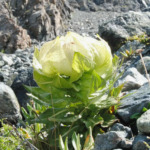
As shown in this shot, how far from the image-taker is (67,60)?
1.73 metres

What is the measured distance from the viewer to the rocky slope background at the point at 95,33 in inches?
72.9

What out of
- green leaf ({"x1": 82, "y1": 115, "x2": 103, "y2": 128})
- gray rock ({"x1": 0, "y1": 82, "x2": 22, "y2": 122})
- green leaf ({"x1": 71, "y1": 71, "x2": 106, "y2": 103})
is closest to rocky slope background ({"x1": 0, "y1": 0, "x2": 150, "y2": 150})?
gray rock ({"x1": 0, "y1": 82, "x2": 22, "y2": 122})

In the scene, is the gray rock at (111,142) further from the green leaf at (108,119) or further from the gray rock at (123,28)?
the gray rock at (123,28)

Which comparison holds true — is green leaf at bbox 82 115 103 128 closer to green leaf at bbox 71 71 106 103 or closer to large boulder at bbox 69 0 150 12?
green leaf at bbox 71 71 106 103

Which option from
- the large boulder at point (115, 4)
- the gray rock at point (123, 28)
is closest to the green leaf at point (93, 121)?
the gray rock at point (123, 28)

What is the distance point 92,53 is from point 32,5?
24545 millimetres

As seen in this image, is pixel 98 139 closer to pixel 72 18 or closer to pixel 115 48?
pixel 115 48

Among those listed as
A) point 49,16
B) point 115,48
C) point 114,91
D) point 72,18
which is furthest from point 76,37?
point 72,18

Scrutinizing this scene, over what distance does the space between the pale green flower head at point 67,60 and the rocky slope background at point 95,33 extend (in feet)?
1.21

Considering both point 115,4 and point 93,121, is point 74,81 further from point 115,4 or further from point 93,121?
point 115,4

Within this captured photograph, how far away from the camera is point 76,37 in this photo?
180 centimetres

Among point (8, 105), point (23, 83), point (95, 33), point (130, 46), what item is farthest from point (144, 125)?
point (95, 33)

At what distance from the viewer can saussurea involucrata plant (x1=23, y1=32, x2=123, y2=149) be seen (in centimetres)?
174

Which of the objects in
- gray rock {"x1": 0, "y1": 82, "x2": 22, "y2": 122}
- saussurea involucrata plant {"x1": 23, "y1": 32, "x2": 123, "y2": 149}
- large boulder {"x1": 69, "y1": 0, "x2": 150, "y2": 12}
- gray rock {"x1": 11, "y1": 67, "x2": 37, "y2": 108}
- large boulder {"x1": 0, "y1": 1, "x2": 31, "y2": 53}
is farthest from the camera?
large boulder {"x1": 69, "y1": 0, "x2": 150, "y2": 12}
